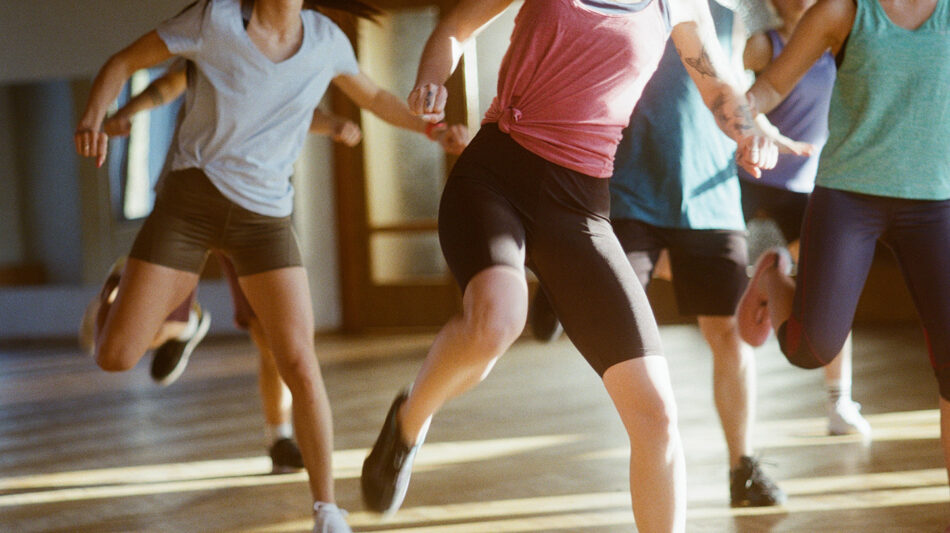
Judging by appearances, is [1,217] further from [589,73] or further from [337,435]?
[589,73]

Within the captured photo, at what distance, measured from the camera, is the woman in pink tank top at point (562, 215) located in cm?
177

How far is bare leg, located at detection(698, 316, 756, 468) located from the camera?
2.66 m

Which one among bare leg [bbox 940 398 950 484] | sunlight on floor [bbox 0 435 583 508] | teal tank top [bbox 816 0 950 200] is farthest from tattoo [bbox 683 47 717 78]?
sunlight on floor [bbox 0 435 583 508]

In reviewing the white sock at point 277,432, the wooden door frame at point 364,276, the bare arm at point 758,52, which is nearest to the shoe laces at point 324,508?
the white sock at point 277,432

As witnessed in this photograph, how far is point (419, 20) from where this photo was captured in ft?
22.6

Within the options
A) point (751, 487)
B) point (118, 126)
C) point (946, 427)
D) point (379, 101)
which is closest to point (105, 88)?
point (118, 126)

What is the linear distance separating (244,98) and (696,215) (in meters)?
1.16

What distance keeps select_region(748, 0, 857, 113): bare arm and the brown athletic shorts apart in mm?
1187

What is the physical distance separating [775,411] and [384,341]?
3.26m

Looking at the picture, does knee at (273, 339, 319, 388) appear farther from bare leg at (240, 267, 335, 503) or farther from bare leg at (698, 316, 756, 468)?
bare leg at (698, 316, 756, 468)

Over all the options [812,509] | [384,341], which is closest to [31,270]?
[384,341]

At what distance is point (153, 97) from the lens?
270 cm

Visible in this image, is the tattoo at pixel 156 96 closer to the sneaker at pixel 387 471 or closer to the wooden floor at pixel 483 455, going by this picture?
the wooden floor at pixel 483 455

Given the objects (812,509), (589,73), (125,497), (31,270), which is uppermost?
(589,73)
